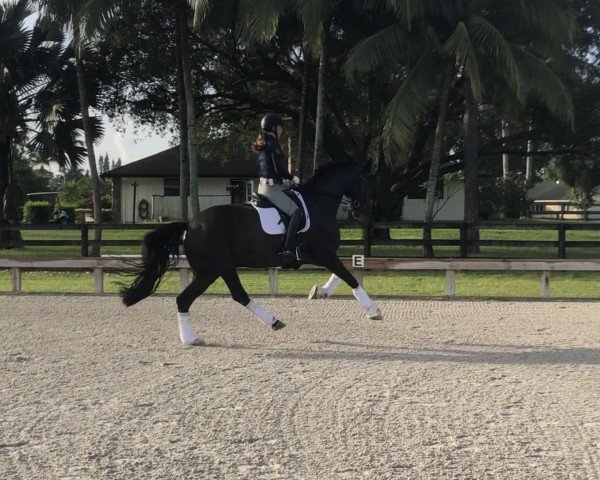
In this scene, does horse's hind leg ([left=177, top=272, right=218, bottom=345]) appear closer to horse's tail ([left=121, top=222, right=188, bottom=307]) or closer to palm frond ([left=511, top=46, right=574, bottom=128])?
horse's tail ([left=121, top=222, right=188, bottom=307])

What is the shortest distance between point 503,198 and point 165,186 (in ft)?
76.7

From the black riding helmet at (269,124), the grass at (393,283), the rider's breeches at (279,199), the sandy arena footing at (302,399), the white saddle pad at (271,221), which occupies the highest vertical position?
the black riding helmet at (269,124)

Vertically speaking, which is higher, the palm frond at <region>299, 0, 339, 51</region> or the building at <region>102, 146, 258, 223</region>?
the palm frond at <region>299, 0, 339, 51</region>

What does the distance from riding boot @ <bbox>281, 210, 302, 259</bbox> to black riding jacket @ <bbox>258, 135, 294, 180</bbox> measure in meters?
0.52

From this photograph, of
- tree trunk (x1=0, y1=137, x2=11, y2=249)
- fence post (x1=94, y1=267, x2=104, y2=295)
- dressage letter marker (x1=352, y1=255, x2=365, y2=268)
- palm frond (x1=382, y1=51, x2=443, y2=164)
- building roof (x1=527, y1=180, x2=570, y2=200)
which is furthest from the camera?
building roof (x1=527, y1=180, x2=570, y2=200)

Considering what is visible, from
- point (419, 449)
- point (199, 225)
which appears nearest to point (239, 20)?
point (199, 225)

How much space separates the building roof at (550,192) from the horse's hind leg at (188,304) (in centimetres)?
7463

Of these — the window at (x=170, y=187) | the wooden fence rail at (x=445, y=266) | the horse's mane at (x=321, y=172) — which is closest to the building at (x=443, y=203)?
the window at (x=170, y=187)

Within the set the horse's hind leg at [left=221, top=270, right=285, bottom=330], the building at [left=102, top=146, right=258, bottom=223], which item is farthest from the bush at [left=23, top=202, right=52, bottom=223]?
the horse's hind leg at [left=221, top=270, right=285, bottom=330]

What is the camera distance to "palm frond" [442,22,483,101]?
1780 centimetres

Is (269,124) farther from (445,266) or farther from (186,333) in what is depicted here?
(445,266)

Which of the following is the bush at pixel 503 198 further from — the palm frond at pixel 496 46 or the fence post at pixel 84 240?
the fence post at pixel 84 240

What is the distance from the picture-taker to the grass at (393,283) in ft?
45.2

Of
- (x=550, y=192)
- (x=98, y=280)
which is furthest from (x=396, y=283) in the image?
(x=550, y=192)
